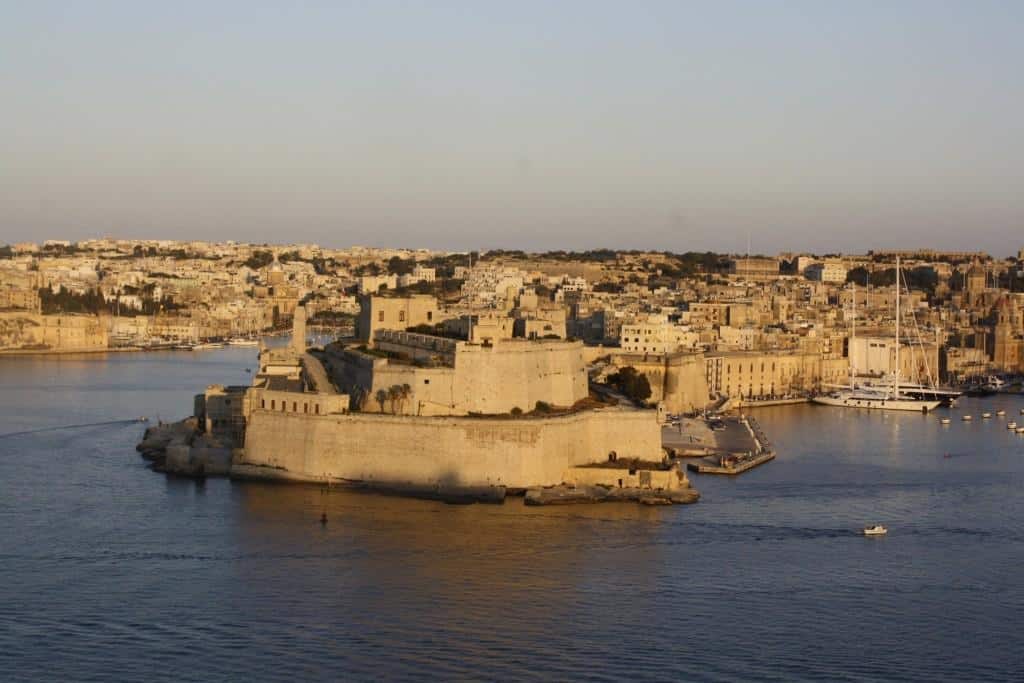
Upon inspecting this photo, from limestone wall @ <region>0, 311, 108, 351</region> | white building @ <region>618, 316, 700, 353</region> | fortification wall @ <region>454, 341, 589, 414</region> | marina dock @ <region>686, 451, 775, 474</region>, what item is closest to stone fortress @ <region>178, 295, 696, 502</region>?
fortification wall @ <region>454, 341, 589, 414</region>

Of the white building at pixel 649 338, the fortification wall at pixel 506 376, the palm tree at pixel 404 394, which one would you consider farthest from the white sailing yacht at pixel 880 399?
the palm tree at pixel 404 394

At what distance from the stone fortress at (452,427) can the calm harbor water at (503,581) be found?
1.51ft

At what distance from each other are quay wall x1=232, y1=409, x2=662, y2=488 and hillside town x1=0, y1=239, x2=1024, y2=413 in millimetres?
916

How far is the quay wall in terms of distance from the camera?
14.4m

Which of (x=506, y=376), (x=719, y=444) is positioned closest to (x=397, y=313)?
(x=506, y=376)

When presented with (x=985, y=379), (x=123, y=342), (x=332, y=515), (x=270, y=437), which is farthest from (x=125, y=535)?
(x=123, y=342)

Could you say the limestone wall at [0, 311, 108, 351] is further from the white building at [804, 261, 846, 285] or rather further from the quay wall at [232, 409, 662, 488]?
the quay wall at [232, 409, 662, 488]

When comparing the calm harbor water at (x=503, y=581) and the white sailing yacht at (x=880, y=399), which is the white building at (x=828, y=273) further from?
the calm harbor water at (x=503, y=581)

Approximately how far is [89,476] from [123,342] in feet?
95.7

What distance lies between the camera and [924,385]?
98.8 ft

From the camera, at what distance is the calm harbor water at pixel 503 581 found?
9406 mm

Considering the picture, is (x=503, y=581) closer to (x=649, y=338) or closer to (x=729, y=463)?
(x=729, y=463)

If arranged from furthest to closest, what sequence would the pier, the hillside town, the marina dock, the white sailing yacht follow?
the white sailing yacht < the hillside town < the pier < the marina dock

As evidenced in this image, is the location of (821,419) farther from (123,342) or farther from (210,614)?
(123,342)
